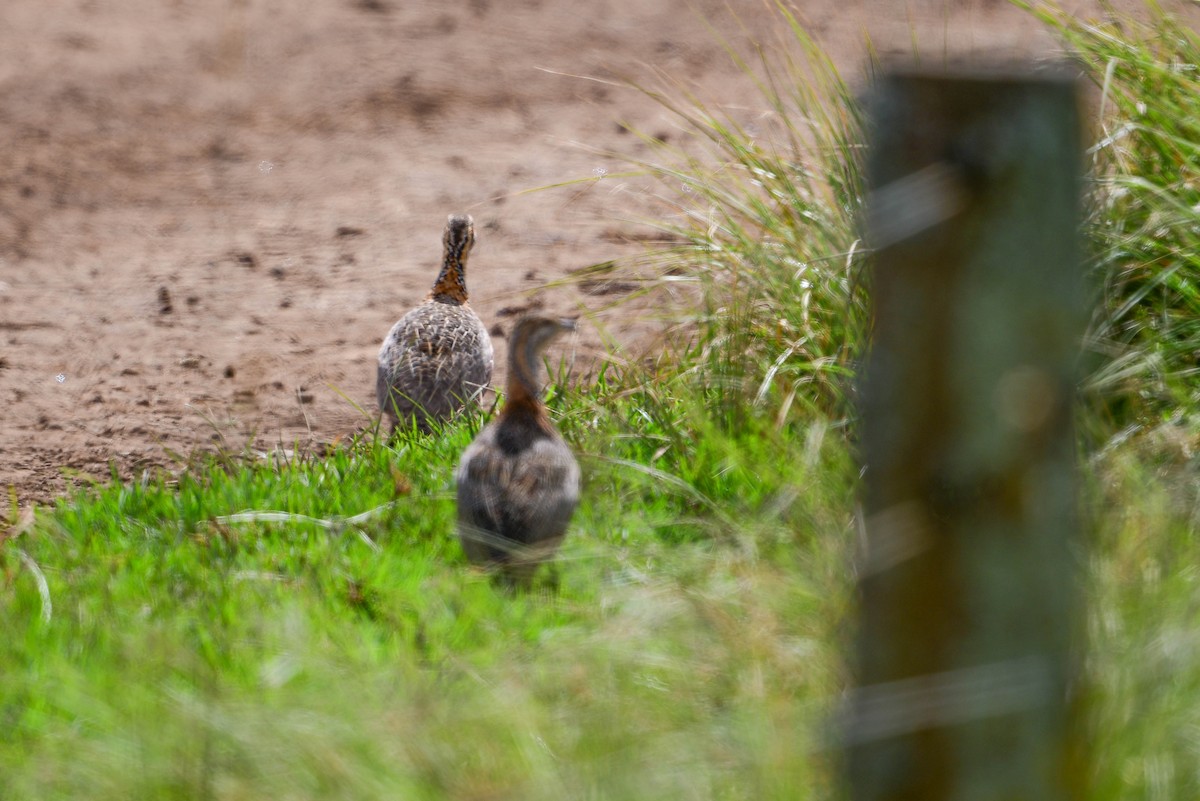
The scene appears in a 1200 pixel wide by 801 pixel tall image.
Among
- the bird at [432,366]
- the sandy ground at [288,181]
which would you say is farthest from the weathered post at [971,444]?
the bird at [432,366]

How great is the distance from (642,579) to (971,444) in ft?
5.45

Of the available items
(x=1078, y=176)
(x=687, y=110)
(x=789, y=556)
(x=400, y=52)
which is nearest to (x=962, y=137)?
(x=1078, y=176)

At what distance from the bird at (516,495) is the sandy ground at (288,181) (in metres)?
1.78

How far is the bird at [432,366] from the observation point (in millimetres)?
5793

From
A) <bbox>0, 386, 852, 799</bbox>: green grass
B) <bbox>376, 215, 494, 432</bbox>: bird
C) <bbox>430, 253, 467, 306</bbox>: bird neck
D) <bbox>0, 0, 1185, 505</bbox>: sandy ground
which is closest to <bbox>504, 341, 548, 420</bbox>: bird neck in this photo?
<bbox>0, 386, 852, 799</bbox>: green grass

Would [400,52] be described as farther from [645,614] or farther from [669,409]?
[645,614]

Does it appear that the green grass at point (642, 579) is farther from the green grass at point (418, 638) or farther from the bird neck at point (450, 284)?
the bird neck at point (450, 284)

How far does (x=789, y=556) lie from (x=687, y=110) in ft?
21.3

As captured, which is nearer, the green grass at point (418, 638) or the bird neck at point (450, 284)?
the green grass at point (418, 638)

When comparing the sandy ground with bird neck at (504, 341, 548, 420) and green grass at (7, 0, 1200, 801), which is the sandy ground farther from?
bird neck at (504, 341, 548, 420)

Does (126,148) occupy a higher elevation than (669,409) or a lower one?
higher

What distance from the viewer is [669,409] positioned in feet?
16.7

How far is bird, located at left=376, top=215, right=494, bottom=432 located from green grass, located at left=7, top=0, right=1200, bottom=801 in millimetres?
359

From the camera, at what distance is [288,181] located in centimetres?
957
